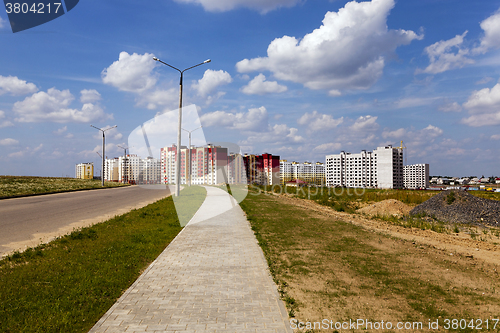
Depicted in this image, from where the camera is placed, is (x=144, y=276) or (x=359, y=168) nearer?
(x=144, y=276)

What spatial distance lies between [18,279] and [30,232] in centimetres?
543

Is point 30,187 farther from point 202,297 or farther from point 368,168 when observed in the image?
point 368,168

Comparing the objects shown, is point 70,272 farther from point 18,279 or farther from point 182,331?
point 182,331

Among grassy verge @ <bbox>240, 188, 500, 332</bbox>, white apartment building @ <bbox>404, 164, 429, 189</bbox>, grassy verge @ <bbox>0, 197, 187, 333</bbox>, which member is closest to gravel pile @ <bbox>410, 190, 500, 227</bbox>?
grassy verge @ <bbox>240, 188, 500, 332</bbox>

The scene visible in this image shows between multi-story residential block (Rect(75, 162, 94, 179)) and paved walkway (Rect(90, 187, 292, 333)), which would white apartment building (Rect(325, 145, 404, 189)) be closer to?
paved walkway (Rect(90, 187, 292, 333))

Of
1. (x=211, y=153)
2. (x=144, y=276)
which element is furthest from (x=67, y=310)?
(x=211, y=153)

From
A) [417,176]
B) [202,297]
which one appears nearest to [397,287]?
[202,297]

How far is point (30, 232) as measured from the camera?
9.48m

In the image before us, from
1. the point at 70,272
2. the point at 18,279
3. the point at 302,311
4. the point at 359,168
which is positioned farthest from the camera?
the point at 359,168

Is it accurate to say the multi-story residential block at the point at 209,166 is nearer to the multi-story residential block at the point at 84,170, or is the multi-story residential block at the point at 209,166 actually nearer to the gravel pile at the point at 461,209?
the gravel pile at the point at 461,209

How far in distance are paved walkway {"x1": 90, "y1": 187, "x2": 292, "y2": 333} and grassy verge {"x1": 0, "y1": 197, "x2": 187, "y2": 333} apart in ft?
1.05

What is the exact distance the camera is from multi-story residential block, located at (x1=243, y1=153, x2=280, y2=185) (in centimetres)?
10465

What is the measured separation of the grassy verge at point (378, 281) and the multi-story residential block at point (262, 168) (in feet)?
307

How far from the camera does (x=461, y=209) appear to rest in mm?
19266
